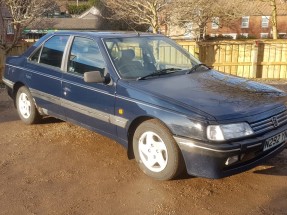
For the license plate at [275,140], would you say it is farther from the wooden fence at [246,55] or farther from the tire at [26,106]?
the wooden fence at [246,55]

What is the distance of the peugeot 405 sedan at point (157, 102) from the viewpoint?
332 centimetres

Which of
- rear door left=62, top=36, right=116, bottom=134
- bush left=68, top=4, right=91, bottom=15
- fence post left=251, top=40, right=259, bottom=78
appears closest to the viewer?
rear door left=62, top=36, right=116, bottom=134

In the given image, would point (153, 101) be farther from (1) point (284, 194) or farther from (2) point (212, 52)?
(2) point (212, 52)

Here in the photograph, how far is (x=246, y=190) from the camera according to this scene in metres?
3.59

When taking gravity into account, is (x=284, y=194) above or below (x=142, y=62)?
below

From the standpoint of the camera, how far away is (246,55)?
1435cm

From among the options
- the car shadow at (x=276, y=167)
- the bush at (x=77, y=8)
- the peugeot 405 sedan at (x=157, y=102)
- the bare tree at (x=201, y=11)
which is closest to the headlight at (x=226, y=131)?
the peugeot 405 sedan at (x=157, y=102)

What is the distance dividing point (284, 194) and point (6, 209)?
2.79 m

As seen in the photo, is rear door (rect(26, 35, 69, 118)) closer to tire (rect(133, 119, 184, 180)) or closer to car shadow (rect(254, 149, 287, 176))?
tire (rect(133, 119, 184, 180))

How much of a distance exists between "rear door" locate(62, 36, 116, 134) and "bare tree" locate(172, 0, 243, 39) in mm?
15414

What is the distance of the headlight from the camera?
3250mm

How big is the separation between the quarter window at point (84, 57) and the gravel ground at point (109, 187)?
3.75ft

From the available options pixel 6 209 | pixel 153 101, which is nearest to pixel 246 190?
pixel 153 101

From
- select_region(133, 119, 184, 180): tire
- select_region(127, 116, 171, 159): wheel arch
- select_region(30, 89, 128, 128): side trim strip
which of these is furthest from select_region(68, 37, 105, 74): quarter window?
select_region(133, 119, 184, 180): tire
